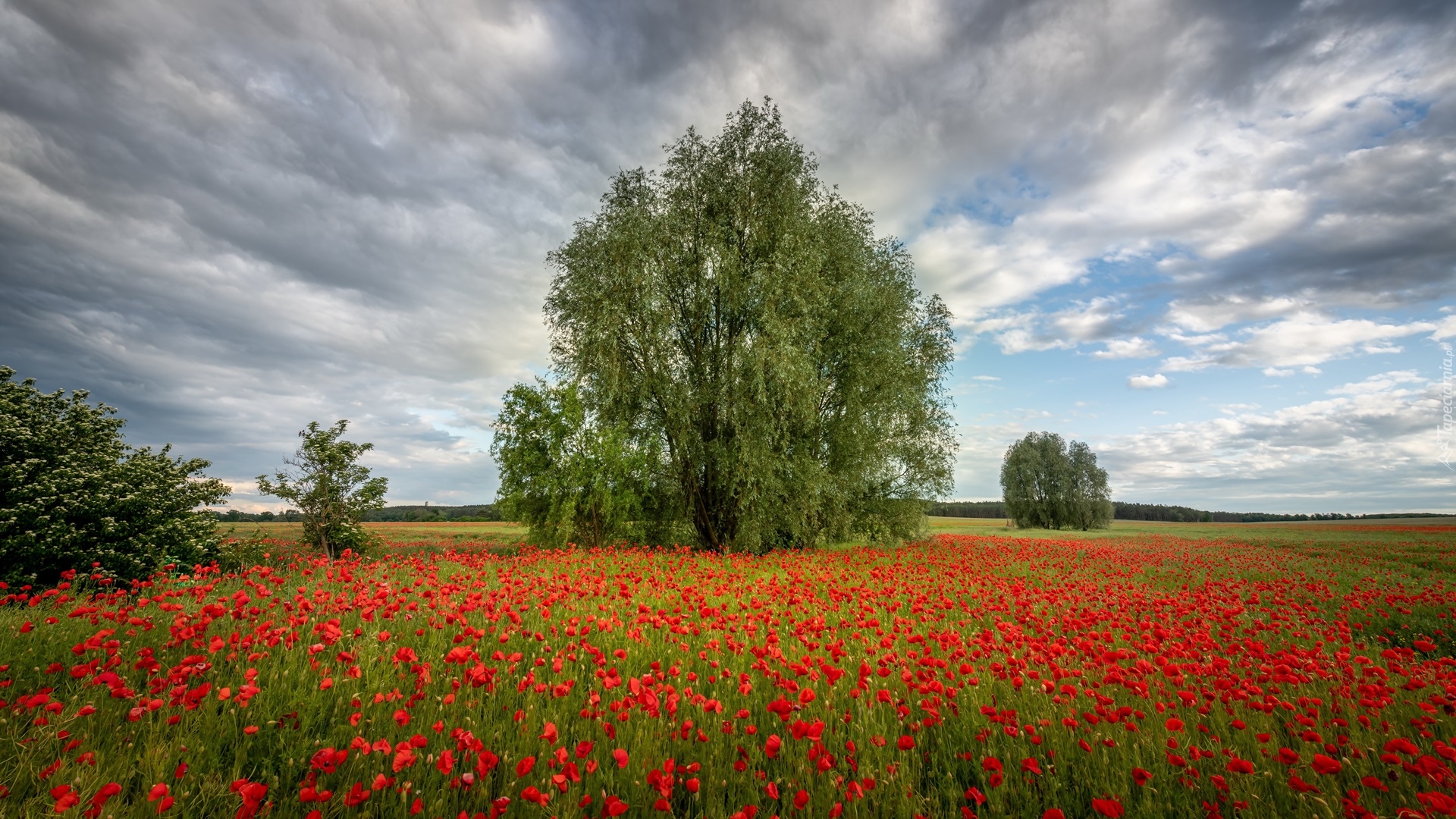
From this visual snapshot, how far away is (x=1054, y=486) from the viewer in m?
67.4

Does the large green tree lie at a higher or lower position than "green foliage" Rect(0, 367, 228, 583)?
higher

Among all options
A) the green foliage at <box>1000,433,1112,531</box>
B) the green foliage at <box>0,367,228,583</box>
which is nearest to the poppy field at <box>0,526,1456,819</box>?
the green foliage at <box>0,367,228,583</box>

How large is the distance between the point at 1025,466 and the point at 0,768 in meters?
76.6

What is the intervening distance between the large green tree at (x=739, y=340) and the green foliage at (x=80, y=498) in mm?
10234

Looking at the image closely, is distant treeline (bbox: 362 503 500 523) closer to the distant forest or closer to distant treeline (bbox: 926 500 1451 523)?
the distant forest

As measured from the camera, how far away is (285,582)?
302 inches

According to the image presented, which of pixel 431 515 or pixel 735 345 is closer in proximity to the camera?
pixel 735 345

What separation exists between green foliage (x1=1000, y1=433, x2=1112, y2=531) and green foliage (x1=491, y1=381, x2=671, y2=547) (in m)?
62.7

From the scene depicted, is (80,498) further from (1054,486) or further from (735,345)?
(1054,486)

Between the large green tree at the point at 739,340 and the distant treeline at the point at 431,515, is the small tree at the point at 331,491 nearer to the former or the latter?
the large green tree at the point at 739,340

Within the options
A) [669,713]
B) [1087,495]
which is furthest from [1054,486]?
[669,713]

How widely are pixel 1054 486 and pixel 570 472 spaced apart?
67.0 meters

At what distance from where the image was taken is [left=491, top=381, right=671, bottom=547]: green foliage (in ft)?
58.7

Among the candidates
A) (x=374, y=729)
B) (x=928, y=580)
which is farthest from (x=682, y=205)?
(x=374, y=729)
